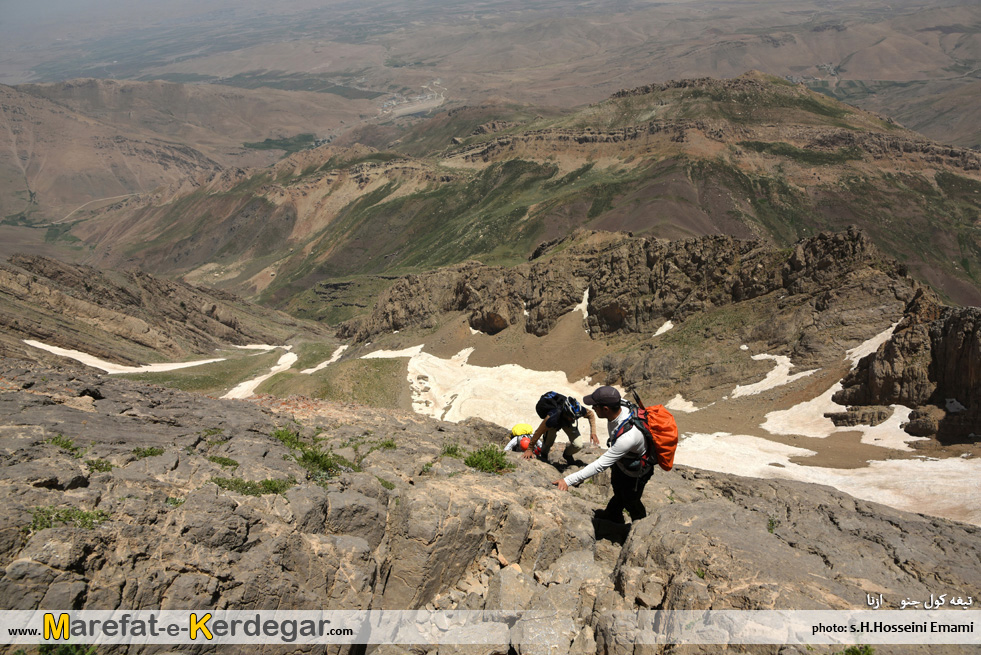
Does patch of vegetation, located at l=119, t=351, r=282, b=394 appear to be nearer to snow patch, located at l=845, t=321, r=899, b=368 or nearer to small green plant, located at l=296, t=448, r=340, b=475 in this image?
small green plant, located at l=296, t=448, r=340, b=475

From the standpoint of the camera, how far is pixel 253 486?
30.1 ft

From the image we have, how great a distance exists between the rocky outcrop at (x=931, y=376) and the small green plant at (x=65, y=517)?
96.3 ft

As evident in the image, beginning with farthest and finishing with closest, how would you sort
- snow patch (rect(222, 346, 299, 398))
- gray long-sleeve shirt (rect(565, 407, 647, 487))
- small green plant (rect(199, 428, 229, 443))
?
1. snow patch (rect(222, 346, 299, 398))
2. small green plant (rect(199, 428, 229, 443))
3. gray long-sleeve shirt (rect(565, 407, 647, 487))

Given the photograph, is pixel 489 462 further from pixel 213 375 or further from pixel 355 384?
pixel 213 375

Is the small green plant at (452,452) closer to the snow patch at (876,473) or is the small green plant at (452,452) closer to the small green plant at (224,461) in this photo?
the small green plant at (224,461)

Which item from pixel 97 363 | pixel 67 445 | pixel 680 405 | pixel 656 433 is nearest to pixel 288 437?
pixel 67 445

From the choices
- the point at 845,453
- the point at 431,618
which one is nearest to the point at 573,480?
the point at 431,618

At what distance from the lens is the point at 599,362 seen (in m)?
→ 42.8

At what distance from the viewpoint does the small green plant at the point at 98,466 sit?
871cm

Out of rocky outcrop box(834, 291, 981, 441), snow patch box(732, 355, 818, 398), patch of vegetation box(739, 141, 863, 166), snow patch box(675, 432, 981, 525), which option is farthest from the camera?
patch of vegetation box(739, 141, 863, 166)

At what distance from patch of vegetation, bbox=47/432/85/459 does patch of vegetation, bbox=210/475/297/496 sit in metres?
2.28

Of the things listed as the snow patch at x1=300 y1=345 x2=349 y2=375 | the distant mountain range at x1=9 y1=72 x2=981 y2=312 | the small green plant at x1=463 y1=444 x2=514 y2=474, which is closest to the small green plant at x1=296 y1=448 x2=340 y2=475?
the small green plant at x1=463 y1=444 x2=514 y2=474

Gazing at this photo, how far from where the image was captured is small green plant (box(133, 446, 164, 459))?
9.68 metres

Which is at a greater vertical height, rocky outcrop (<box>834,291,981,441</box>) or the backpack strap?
the backpack strap
